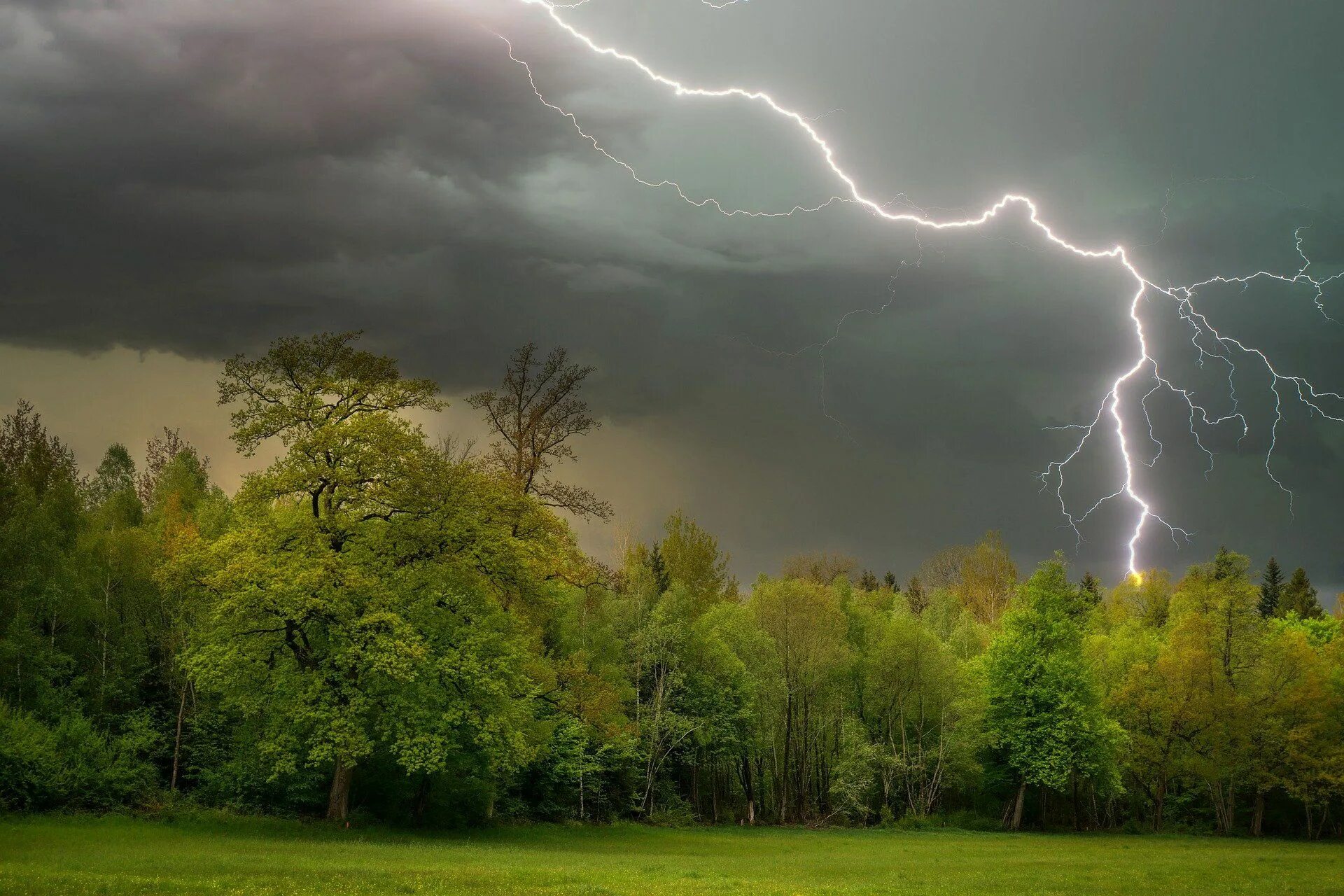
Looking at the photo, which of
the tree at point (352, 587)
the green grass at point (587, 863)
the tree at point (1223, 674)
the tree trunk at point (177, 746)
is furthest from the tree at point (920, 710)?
the tree trunk at point (177, 746)

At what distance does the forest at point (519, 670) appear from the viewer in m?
36.1

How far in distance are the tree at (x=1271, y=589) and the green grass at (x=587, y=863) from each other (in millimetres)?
55833

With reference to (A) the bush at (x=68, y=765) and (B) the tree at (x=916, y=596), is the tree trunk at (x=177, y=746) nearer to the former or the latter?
(A) the bush at (x=68, y=765)

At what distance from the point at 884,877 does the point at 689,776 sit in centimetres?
3876

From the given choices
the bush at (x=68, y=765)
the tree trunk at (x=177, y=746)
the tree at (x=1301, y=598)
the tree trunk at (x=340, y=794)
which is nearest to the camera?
the bush at (x=68, y=765)

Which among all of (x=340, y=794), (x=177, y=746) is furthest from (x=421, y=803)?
(x=177, y=746)

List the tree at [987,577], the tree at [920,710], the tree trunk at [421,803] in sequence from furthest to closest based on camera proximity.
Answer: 1. the tree at [987,577]
2. the tree at [920,710]
3. the tree trunk at [421,803]

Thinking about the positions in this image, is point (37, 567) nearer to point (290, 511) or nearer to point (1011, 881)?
point (290, 511)

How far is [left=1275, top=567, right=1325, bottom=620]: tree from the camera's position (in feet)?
327

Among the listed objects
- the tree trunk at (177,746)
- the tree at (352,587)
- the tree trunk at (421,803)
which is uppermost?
the tree at (352,587)

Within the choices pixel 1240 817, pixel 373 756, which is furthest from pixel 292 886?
pixel 1240 817

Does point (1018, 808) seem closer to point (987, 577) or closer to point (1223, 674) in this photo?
point (1223, 674)

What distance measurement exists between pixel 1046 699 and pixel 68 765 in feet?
167

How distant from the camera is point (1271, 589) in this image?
4102 inches
